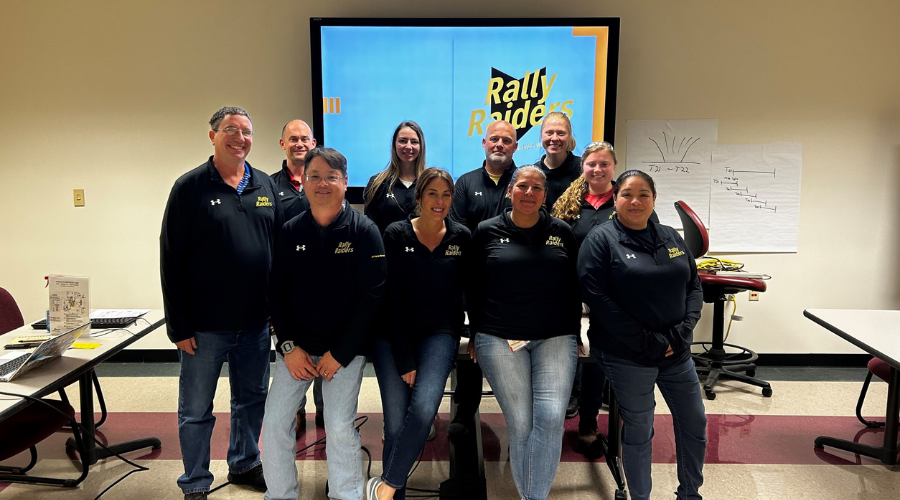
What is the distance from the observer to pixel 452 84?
3.81 metres

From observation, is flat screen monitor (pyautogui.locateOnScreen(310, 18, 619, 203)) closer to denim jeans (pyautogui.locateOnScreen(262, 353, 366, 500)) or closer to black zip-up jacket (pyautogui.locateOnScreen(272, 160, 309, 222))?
black zip-up jacket (pyautogui.locateOnScreen(272, 160, 309, 222))

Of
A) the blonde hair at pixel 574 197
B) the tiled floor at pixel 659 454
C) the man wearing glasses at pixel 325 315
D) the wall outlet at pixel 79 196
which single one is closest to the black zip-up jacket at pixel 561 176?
the blonde hair at pixel 574 197

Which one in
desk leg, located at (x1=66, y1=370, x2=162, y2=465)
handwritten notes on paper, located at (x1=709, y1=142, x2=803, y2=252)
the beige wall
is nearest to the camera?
desk leg, located at (x1=66, y1=370, x2=162, y2=465)

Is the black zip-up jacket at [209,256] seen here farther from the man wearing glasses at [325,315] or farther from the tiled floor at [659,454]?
the tiled floor at [659,454]

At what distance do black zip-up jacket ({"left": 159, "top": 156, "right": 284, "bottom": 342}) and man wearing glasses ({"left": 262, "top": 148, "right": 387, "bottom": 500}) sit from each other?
14 centimetres

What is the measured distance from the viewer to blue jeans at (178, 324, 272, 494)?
2201 mm

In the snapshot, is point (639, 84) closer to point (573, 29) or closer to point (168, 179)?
point (573, 29)

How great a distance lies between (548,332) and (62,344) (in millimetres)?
1982

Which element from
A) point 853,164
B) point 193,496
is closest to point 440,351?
point 193,496

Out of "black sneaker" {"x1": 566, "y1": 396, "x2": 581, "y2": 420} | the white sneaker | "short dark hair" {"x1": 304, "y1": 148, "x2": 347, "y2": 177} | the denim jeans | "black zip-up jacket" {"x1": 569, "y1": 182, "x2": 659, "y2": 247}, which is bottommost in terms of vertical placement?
"black sneaker" {"x1": 566, "y1": 396, "x2": 581, "y2": 420}

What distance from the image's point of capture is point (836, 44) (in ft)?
12.6

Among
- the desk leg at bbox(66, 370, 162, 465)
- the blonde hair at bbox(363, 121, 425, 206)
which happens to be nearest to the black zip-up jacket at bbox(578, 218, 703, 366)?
the blonde hair at bbox(363, 121, 425, 206)

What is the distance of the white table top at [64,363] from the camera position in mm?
1826

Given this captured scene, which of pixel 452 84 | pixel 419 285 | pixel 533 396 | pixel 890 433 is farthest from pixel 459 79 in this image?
pixel 890 433
